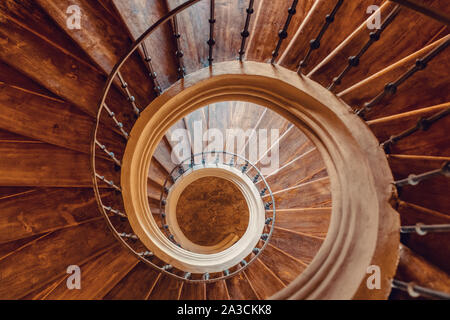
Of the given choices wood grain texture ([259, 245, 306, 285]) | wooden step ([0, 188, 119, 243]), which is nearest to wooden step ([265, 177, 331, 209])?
wood grain texture ([259, 245, 306, 285])

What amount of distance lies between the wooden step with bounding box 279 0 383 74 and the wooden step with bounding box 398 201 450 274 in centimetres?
142

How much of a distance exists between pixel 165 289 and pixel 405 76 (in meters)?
3.55

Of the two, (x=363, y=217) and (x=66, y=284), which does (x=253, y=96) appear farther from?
(x=66, y=284)

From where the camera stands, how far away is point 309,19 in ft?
6.87

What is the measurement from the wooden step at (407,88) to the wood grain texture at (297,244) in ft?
7.24

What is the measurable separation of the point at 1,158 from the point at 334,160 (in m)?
2.93

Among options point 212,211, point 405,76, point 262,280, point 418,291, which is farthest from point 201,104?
point 212,211

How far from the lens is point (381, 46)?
1858mm

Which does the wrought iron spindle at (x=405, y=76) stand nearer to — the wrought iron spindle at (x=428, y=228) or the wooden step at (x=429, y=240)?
the wooden step at (x=429, y=240)

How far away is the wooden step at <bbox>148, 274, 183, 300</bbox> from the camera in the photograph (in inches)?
130

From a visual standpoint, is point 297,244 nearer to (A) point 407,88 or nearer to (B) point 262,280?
(B) point 262,280

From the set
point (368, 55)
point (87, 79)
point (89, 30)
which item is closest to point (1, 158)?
point (87, 79)

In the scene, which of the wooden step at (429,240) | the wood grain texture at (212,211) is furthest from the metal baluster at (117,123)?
the wood grain texture at (212,211)

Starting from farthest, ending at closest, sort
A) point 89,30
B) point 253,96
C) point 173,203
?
point 173,203 → point 253,96 → point 89,30
